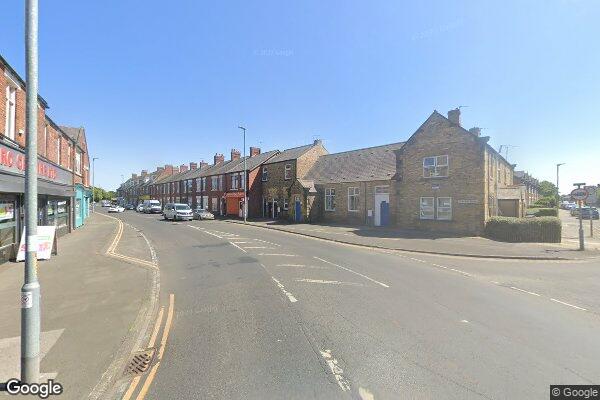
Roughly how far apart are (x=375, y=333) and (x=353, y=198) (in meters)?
24.6

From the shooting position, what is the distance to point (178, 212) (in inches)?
1463

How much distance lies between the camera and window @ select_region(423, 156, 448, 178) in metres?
23.3

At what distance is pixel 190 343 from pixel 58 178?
18377 mm

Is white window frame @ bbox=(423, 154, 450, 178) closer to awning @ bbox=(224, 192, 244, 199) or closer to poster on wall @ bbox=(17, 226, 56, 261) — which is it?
poster on wall @ bbox=(17, 226, 56, 261)

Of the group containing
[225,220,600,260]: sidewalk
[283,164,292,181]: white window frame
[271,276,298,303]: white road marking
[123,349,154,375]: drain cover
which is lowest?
[123,349,154,375]: drain cover

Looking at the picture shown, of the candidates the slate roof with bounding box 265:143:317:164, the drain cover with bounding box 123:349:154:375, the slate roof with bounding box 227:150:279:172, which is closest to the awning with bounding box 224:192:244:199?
the slate roof with bounding box 227:150:279:172

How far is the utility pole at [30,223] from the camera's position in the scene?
4094mm

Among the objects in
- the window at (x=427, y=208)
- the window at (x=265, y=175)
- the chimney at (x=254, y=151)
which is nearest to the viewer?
the window at (x=427, y=208)

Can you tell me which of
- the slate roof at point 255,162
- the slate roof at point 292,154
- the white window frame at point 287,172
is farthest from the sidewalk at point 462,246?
the slate roof at point 255,162

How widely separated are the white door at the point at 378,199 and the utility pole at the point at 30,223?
25127mm

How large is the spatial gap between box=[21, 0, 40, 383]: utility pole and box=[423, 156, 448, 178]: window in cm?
2339

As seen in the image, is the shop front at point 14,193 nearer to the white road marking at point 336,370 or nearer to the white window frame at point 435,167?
the white road marking at point 336,370

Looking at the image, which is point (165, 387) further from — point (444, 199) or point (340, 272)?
point (444, 199)

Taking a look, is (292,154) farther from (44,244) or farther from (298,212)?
(44,244)
